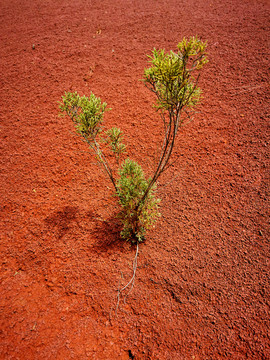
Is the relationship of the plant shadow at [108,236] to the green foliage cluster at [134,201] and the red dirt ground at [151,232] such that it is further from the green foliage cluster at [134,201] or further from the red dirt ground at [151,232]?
the green foliage cluster at [134,201]

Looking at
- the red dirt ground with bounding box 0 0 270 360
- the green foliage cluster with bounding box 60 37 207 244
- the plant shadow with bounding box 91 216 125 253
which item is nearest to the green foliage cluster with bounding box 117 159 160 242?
the green foliage cluster with bounding box 60 37 207 244

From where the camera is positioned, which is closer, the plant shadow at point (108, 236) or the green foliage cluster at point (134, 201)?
the green foliage cluster at point (134, 201)

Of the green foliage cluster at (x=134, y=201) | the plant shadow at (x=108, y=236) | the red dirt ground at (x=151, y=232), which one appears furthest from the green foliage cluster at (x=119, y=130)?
the red dirt ground at (x=151, y=232)

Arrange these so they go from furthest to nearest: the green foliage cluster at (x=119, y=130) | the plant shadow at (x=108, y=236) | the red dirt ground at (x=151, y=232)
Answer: the plant shadow at (x=108, y=236)
the red dirt ground at (x=151, y=232)
the green foliage cluster at (x=119, y=130)

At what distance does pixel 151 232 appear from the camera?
3395mm

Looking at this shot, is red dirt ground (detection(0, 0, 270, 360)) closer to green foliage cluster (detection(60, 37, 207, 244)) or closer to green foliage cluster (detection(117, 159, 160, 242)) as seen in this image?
green foliage cluster (detection(117, 159, 160, 242))

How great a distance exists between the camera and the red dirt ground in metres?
2.62

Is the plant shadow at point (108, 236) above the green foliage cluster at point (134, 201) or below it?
below

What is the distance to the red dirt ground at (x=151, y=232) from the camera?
2.62m

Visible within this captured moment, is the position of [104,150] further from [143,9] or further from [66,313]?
[143,9]

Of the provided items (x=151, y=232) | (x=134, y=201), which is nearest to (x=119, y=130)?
(x=134, y=201)

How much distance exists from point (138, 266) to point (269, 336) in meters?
1.75

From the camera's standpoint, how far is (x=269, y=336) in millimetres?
2553

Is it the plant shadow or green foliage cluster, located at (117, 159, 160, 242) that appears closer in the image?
green foliage cluster, located at (117, 159, 160, 242)
